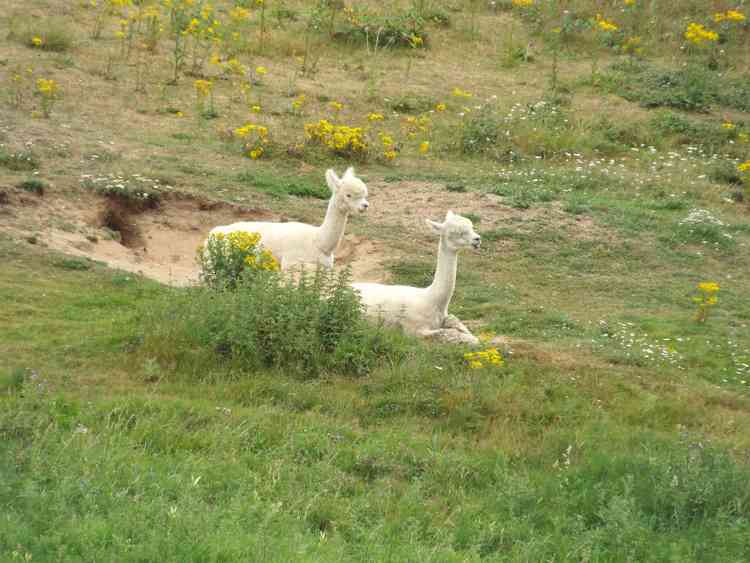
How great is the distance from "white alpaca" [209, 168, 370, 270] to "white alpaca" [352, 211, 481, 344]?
1609mm

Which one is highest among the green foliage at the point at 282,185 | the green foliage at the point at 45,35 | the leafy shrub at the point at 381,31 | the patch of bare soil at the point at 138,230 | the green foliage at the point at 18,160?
the leafy shrub at the point at 381,31

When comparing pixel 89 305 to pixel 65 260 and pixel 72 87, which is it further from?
pixel 72 87

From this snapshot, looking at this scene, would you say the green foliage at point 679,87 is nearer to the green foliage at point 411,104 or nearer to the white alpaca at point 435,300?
the green foliage at point 411,104

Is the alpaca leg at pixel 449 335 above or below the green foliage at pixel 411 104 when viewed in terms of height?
below

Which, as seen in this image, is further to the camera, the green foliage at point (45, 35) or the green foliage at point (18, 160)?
the green foliage at point (45, 35)

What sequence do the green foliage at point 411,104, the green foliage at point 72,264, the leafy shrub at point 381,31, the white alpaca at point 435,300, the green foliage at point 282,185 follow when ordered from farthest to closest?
the leafy shrub at point 381,31 → the green foliage at point 411,104 → the green foliage at point 282,185 → the green foliage at point 72,264 → the white alpaca at point 435,300

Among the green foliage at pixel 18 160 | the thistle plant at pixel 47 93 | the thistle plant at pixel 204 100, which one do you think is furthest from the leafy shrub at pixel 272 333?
the thistle plant at pixel 204 100

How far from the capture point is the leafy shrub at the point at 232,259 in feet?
32.7

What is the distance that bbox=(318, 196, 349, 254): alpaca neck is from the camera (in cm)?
1160

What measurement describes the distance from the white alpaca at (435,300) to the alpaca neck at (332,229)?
163 centimetres

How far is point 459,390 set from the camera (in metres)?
8.19

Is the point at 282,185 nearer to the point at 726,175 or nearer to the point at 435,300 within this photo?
the point at 435,300

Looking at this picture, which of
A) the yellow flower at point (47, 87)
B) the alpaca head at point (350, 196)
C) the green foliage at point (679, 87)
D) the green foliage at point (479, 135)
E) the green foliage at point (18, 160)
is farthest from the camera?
the green foliage at point (679, 87)

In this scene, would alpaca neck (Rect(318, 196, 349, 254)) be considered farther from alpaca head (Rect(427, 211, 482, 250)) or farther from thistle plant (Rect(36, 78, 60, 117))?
thistle plant (Rect(36, 78, 60, 117))
